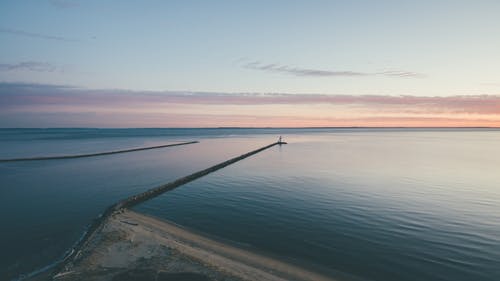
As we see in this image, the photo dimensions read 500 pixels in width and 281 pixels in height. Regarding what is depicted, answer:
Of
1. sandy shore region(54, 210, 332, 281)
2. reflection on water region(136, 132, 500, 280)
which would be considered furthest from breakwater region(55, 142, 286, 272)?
reflection on water region(136, 132, 500, 280)

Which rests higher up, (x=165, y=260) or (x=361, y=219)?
(x=165, y=260)

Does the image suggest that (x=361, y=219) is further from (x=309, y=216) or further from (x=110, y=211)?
(x=110, y=211)

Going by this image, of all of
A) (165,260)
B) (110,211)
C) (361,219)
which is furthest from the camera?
(110,211)

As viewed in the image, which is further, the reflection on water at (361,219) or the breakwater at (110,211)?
the reflection on water at (361,219)

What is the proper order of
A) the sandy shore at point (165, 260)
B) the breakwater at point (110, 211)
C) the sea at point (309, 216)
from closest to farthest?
1. the sandy shore at point (165, 260)
2. the breakwater at point (110, 211)
3. the sea at point (309, 216)

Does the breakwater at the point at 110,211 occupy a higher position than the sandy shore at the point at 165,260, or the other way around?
the sandy shore at the point at 165,260

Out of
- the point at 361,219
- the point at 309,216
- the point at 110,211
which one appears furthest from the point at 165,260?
the point at 361,219

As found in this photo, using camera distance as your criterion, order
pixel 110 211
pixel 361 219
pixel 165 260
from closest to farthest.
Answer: pixel 165 260, pixel 361 219, pixel 110 211

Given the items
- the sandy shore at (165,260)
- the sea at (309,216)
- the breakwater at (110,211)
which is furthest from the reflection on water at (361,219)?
the sandy shore at (165,260)

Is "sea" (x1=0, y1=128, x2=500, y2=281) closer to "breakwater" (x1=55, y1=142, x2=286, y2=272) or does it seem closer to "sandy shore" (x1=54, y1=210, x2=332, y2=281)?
"breakwater" (x1=55, y1=142, x2=286, y2=272)

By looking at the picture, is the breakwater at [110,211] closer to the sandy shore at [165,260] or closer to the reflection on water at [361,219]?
the sandy shore at [165,260]
